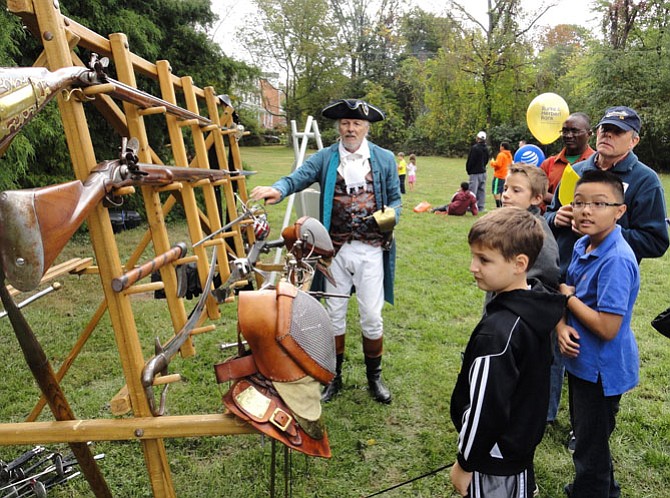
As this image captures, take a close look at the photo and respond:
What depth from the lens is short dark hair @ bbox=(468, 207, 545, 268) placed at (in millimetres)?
1426

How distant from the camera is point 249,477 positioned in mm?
2389

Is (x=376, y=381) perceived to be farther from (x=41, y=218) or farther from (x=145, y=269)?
(x=41, y=218)

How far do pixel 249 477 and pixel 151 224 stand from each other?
4.52 ft

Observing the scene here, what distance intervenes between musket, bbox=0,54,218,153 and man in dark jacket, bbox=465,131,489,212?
31.4ft

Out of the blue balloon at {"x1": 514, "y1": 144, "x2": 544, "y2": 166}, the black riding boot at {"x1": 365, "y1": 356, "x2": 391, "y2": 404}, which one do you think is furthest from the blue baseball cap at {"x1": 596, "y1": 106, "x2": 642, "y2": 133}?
the blue balloon at {"x1": 514, "y1": 144, "x2": 544, "y2": 166}

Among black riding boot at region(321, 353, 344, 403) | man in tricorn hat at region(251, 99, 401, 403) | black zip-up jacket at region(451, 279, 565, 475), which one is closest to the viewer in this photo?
black zip-up jacket at region(451, 279, 565, 475)

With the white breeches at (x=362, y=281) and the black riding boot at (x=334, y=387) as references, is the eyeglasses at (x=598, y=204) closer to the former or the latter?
the white breeches at (x=362, y=281)

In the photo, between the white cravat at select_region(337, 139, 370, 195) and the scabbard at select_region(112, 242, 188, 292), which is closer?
the scabbard at select_region(112, 242, 188, 292)

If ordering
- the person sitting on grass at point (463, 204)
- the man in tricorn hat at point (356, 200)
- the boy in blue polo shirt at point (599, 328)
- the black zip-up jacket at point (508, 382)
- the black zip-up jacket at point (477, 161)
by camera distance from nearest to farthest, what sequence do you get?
1. the black zip-up jacket at point (508, 382)
2. the boy in blue polo shirt at point (599, 328)
3. the man in tricorn hat at point (356, 200)
4. the person sitting on grass at point (463, 204)
5. the black zip-up jacket at point (477, 161)

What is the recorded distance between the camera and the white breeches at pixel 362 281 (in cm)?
298

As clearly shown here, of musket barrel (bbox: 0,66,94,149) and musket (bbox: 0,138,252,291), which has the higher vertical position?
musket barrel (bbox: 0,66,94,149)

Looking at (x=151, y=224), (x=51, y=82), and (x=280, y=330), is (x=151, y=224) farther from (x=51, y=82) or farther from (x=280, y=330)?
(x=280, y=330)

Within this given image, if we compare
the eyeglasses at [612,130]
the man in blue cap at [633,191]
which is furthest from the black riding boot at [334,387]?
the eyeglasses at [612,130]

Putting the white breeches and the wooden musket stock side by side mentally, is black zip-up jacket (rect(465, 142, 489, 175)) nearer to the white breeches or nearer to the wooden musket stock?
the white breeches
